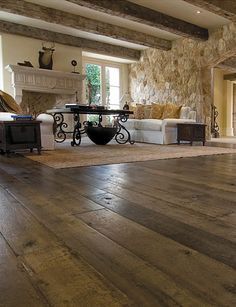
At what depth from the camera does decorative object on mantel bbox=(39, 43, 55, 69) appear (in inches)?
275

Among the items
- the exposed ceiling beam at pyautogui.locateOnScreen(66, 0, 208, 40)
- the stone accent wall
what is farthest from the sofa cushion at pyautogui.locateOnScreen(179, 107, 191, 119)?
the exposed ceiling beam at pyautogui.locateOnScreen(66, 0, 208, 40)

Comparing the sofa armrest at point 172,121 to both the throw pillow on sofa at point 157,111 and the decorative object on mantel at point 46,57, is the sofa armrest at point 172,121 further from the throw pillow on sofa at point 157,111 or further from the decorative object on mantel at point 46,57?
the decorative object on mantel at point 46,57

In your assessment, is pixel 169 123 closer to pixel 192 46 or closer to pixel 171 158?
pixel 171 158

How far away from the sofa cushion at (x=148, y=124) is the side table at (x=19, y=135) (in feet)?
8.84

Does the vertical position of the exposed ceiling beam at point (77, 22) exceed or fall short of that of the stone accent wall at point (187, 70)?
it exceeds it

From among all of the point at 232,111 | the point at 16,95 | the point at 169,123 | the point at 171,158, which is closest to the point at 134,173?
the point at 171,158

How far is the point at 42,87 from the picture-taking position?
700cm

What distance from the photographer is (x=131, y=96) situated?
9.20m

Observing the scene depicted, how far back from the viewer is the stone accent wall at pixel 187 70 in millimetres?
6469

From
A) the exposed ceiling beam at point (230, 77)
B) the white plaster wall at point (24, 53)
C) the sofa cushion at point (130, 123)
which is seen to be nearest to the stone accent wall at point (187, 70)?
the sofa cushion at point (130, 123)

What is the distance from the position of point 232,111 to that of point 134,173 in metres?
9.39

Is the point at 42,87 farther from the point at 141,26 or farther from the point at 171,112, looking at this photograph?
the point at 171,112

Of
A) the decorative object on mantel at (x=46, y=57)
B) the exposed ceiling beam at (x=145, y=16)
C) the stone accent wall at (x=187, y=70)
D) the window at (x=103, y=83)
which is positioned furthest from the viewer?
the window at (x=103, y=83)

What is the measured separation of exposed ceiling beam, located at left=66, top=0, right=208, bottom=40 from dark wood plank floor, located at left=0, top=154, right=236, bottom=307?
147 inches
